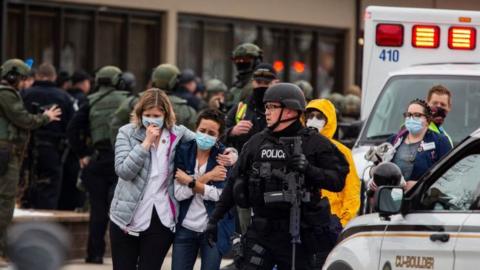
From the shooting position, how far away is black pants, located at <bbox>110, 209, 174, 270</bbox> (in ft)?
27.8

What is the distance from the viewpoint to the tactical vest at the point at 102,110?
1310cm

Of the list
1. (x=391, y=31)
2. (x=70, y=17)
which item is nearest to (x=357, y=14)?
(x=70, y=17)

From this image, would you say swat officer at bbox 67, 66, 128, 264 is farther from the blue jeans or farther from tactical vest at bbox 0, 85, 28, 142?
the blue jeans

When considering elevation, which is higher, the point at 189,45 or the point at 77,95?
the point at 189,45

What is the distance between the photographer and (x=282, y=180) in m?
7.34

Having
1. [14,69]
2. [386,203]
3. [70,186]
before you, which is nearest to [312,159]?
[386,203]

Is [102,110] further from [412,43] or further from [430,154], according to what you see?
[430,154]

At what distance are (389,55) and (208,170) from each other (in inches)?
164

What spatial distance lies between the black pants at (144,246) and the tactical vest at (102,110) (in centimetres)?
463

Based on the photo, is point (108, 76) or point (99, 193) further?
point (108, 76)

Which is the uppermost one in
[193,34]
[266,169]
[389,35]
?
[193,34]

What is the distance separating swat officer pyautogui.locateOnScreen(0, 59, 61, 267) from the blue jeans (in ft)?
11.9

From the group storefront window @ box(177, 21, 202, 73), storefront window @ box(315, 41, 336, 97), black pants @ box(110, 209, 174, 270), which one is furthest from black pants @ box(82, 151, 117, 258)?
storefront window @ box(315, 41, 336, 97)

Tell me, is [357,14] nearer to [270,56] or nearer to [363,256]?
[270,56]
